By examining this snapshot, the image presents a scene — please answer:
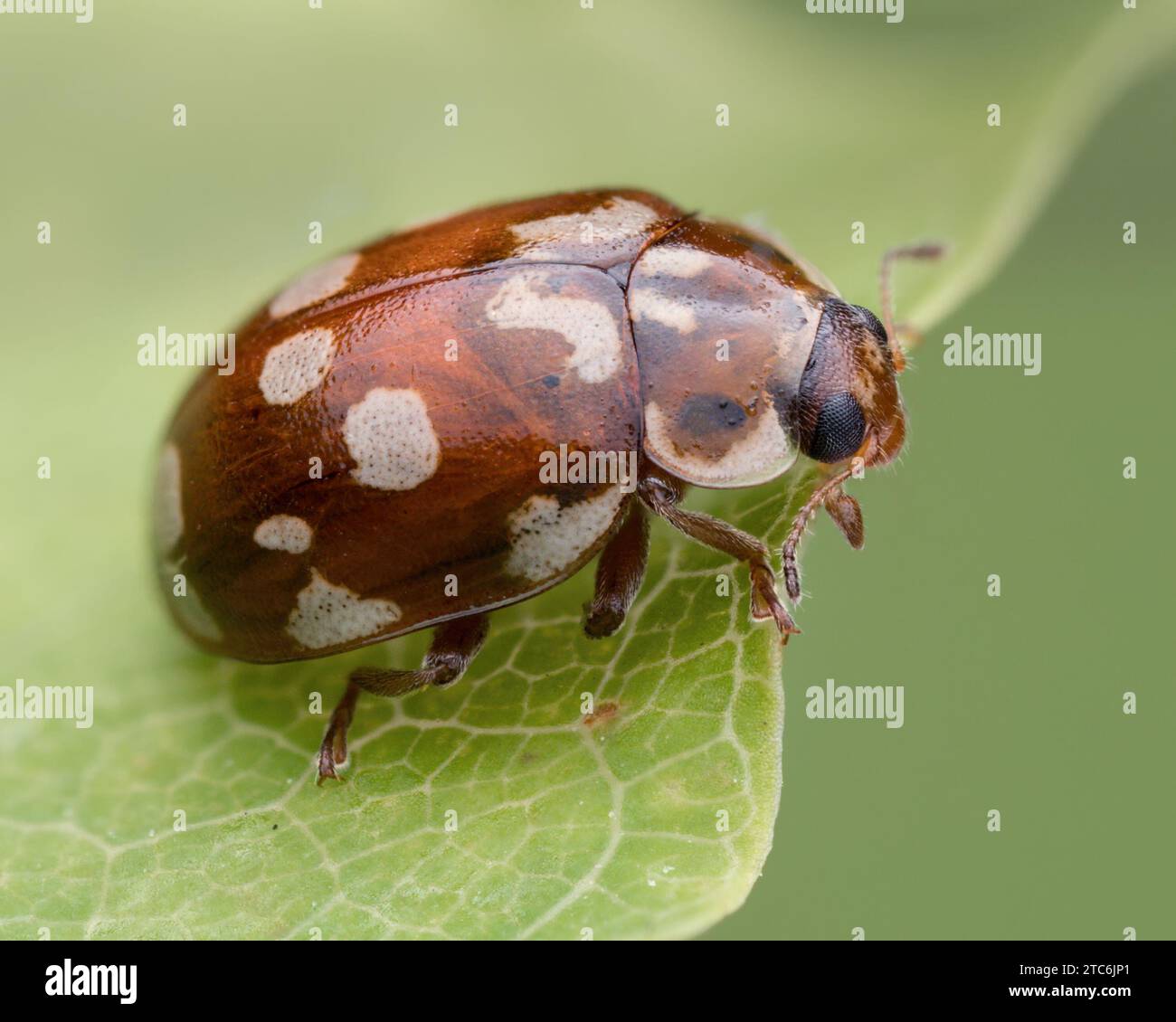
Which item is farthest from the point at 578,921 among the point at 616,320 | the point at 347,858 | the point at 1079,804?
the point at 1079,804

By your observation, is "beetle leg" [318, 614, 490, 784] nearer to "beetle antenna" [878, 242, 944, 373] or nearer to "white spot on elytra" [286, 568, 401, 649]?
"white spot on elytra" [286, 568, 401, 649]

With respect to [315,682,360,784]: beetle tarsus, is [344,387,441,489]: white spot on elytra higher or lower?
higher

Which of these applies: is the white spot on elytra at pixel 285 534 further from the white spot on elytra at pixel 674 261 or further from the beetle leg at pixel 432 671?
the white spot on elytra at pixel 674 261

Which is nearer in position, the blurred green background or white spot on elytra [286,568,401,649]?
white spot on elytra [286,568,401,649]

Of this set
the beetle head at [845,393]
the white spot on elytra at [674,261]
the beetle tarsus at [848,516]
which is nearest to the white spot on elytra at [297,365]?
the white spot on elytra at [674,261]

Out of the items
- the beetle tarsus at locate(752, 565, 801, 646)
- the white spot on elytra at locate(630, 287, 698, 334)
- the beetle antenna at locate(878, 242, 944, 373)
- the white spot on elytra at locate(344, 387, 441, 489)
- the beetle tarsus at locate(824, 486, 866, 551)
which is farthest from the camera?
the beetle antenna at locate(878, 242, 944, 373)

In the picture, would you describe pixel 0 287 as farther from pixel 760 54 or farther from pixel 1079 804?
pixel 1079 804

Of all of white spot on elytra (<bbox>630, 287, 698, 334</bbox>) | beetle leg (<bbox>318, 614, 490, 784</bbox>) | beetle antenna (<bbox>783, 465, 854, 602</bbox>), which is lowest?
beetle leg (<bbox>318, 614, 490, 784</bbox>)

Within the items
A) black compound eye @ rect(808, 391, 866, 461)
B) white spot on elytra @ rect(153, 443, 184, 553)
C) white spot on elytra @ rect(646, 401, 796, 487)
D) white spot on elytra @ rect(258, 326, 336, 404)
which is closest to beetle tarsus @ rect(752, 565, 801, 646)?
white spot on elytra @ rect(646, 401, 796, 487)
